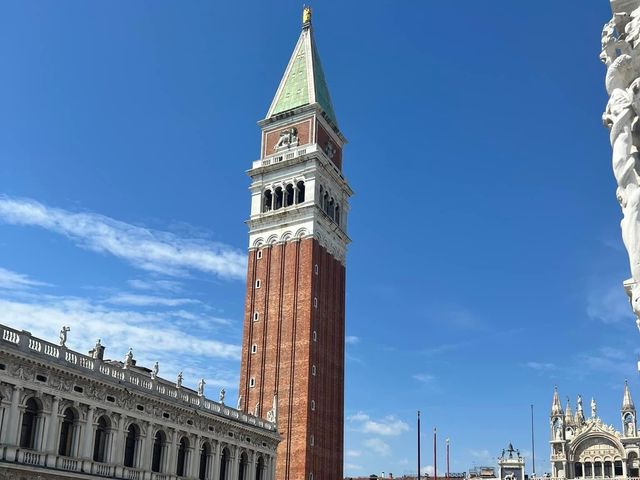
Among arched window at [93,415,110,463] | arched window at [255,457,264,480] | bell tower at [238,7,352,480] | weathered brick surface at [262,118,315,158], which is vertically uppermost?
weathered brick surface at [262,118,315,158]

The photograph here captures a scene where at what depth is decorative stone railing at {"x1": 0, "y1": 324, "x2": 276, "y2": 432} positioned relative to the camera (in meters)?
34.8

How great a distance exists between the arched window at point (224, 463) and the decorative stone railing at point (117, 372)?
2.27m

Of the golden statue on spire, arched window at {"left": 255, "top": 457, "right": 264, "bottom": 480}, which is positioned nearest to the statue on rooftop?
arched window at {"left": 255, "top": 457, "right": 264, "bottom": 480}

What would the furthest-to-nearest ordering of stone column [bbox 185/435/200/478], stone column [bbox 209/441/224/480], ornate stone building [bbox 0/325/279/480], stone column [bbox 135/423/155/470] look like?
stone column [bbox 209/441/224/480] < stone column [bbox 185/435/200/478] < stone column [bbox 135/423/155/470] < ornate stone building [bbox 0/325/279/480]

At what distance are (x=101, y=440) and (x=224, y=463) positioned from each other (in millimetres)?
12742

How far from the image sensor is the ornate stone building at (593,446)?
255 ft

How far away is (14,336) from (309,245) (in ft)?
122

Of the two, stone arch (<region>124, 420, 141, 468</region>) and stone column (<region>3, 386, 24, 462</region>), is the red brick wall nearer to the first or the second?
stone arch (<region>124, 420, 141, 468</region>)

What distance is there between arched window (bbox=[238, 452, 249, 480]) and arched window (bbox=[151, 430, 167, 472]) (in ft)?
30.8

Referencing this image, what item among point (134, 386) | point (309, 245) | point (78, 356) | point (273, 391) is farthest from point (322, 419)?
point (78, 356)

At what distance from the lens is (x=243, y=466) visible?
53125 millimetres

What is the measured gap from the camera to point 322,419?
2628 inches

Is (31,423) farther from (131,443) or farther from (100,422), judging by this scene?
(131,443)

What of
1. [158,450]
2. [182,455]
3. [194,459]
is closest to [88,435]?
[158,450]
